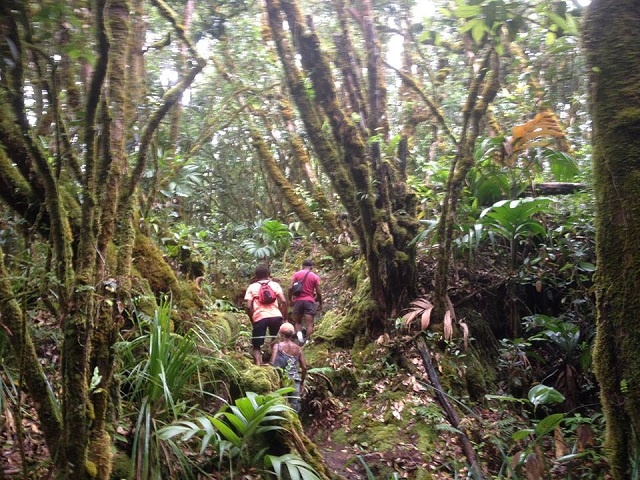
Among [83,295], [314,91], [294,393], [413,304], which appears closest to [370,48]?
[314,91]

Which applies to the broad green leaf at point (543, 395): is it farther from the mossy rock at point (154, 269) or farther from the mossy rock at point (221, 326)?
the mossy rock at point (154, 269)

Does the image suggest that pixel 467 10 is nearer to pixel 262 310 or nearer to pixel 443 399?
pixel 443 399

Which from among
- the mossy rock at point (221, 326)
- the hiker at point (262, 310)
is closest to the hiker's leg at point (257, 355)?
the hiker at point (262, 310)

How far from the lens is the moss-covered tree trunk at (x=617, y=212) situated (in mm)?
3158

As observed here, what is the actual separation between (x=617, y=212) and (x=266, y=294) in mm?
4506

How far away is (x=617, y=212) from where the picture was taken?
328 cm

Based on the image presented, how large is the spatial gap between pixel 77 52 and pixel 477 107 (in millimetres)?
4820

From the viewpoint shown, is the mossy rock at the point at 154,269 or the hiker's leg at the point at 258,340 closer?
the mossy rock at the point at 154,269

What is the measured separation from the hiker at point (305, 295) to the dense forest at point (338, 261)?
432 mm

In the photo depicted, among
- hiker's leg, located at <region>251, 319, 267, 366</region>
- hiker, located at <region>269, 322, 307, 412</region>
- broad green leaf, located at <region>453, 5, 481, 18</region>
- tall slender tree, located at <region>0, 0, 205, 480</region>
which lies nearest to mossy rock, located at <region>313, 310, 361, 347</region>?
hiker's leg, located at <region>251, 319, 267, 366</region>

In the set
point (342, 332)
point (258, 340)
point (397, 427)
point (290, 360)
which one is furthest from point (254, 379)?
point (342, 332)

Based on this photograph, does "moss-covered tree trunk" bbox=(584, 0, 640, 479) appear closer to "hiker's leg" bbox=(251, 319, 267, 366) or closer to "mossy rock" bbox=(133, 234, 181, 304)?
"hiker's leg" bbox=(251, 319, 267, 366)

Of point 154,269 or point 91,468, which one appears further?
point 154,269

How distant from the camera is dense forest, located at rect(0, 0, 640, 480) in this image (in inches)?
122
